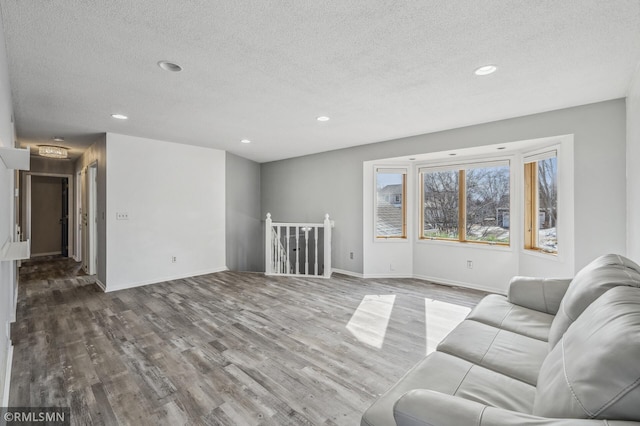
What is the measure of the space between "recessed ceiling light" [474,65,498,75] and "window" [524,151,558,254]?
1.92 metres

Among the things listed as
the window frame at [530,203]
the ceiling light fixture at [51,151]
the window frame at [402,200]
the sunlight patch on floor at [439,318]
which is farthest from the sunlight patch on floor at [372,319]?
the ceiling light fixture at [51,151]

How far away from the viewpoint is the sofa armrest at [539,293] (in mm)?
2002

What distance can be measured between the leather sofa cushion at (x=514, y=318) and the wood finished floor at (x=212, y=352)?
69cm

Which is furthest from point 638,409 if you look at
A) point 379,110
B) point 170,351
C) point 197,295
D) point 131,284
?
point 131,284

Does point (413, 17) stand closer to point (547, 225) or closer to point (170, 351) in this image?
point (170, 351)

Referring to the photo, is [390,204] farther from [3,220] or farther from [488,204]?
[3,220]

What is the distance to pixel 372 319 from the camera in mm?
→ 3131

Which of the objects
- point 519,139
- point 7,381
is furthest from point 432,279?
point 7,381

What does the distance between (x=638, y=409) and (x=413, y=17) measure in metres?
1.90

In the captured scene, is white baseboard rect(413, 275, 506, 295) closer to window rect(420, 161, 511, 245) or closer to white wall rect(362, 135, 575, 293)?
white wall rect(362, 135, 575, 293)

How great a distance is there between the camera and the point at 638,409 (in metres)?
0.72

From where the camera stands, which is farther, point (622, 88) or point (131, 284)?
point (131, 284)

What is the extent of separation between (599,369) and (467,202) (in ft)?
13.4

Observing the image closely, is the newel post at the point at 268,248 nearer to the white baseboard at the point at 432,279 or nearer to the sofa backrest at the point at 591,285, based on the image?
the white baseboard at the point at 432,279
